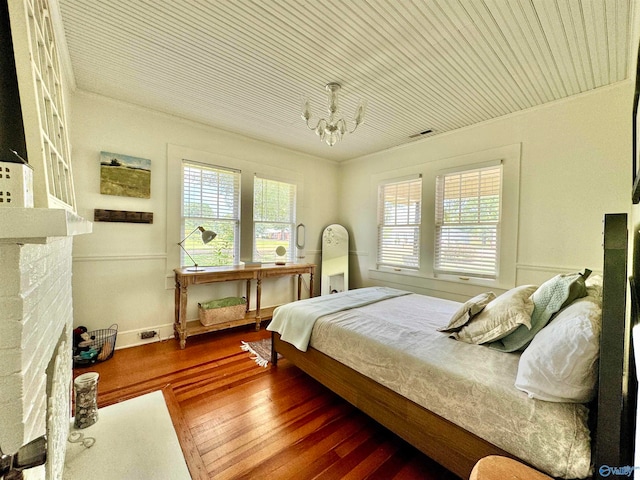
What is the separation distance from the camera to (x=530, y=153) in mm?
2844

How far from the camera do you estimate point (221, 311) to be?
10.6 ft

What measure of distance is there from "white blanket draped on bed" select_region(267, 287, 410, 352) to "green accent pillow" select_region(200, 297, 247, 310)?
1.08 metres

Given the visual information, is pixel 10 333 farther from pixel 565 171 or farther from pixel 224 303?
pixel 565 171

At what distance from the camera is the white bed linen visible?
1046mm

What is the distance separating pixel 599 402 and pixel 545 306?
654mm

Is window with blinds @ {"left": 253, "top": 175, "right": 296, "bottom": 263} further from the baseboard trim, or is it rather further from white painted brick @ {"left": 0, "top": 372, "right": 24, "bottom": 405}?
white painted brick @ {"left": 0, "top": 372, "right": 24, "bottom": 405}

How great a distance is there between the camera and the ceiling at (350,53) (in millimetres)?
1638

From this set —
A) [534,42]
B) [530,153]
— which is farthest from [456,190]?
[534,42]

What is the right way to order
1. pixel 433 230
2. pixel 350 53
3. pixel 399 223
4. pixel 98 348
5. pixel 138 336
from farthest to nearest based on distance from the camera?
pixel 399 223, pixel 433 230, pixel 138 336, pixel 98 348, pixel 350 53

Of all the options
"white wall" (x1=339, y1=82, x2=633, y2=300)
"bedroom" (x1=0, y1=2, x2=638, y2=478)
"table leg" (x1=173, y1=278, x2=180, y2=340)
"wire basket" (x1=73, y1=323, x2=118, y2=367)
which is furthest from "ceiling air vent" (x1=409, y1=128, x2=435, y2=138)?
"wire basket" (x1=73, y1=323, x2=118, y2=367)

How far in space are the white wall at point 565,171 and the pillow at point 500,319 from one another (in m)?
1.37

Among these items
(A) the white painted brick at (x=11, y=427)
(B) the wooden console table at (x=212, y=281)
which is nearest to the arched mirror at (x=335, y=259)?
(B) the wooden console table at (x=212, y=281)

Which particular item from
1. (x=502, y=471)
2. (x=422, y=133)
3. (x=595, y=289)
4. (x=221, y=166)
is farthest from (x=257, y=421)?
(x=422, y=133)

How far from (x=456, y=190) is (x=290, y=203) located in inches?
95.5
